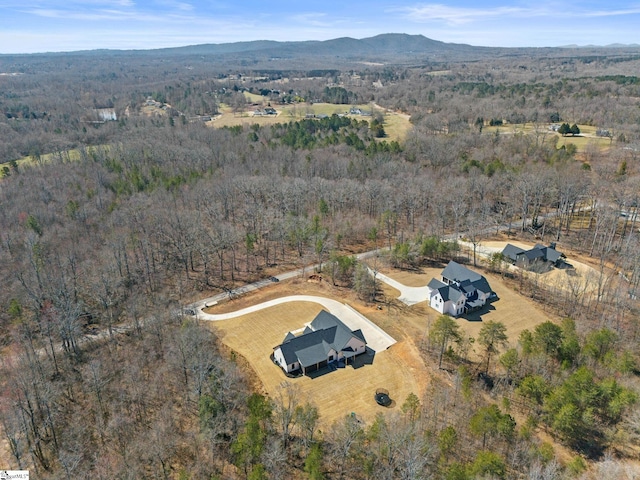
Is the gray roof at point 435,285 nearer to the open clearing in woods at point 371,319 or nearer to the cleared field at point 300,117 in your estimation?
the open clearing in woods at point 371,319

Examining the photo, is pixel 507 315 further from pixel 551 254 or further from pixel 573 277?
pixel 551 254

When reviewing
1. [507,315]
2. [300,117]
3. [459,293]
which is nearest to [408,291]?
[459,293]

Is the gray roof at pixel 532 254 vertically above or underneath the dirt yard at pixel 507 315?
above

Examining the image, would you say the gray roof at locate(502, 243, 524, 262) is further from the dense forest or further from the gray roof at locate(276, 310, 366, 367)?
the gray roof at locate(276, 310, 366, 367)

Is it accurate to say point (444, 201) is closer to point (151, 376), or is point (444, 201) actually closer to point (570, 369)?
point (570, 369)

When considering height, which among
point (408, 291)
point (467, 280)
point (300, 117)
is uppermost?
point (300, 117)

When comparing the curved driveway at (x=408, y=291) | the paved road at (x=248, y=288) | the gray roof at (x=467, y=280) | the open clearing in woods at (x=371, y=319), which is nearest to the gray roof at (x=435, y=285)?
the curved driveway at (x=408, y=291)
